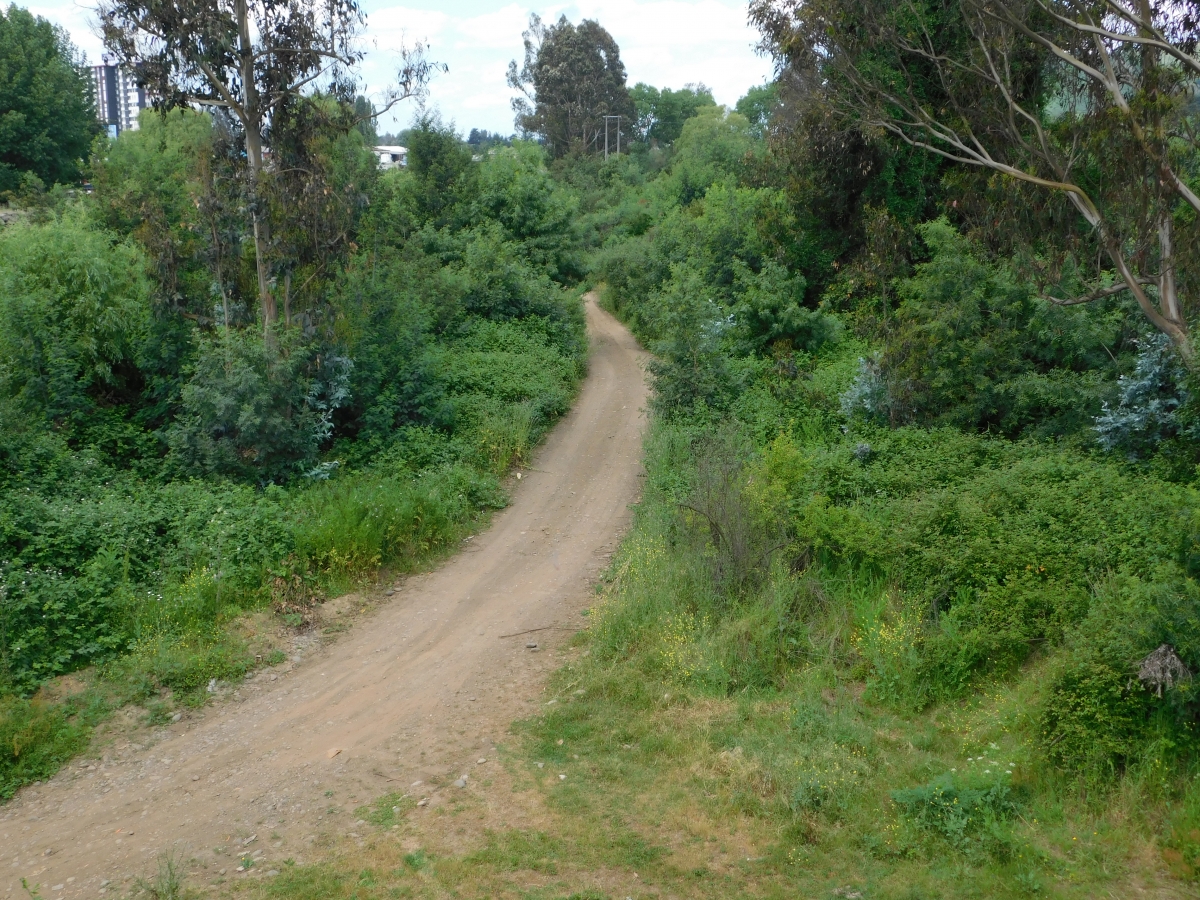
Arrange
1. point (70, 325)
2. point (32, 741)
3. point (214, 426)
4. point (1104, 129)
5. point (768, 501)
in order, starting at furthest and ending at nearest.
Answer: point (70, 325), point (214, 426), point (1104, 129), point (768, 501), point (32, 741)

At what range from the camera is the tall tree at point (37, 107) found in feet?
109

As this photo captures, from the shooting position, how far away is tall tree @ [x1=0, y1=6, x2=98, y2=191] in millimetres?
33125

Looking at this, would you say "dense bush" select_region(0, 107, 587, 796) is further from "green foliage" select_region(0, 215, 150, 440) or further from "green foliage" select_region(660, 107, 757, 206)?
"green foliage" select_region(660, 107, 757, 206)

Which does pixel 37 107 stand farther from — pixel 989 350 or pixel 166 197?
pixel 989 350

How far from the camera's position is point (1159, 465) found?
1044cm

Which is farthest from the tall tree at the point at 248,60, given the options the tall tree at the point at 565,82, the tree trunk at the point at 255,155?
the tall tree at the point at 565,82

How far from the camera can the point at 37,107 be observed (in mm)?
33594

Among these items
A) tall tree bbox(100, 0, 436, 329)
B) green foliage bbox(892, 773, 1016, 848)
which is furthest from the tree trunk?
green foliage bbox(892, 773, 1016, 848)

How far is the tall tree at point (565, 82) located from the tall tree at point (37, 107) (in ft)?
83.2

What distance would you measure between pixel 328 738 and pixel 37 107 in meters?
34.0

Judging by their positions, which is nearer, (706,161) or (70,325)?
(70,325)

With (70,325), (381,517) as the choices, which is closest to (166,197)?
(70,325)

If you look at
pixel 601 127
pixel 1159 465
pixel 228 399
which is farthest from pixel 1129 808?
pixel 601 127

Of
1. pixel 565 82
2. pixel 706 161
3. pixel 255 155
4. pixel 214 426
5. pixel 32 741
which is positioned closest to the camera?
pixel 32 741
